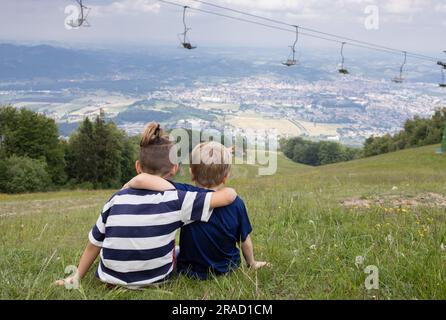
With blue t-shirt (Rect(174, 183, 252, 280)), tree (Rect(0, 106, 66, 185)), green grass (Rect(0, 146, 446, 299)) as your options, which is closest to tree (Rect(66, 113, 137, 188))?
tree (Rect(0, 106, 66, 185))

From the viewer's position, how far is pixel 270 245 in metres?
4.80

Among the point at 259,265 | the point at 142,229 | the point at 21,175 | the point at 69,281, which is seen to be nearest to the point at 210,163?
the point at 142,229

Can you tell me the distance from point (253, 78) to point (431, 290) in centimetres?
17572

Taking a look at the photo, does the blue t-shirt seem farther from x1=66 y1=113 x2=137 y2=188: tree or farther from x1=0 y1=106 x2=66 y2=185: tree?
x1=66 y1=113 x2=137 y2=188: tree

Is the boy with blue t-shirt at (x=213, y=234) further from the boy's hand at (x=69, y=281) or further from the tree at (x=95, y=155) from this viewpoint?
the tree at (x=95, y=155)

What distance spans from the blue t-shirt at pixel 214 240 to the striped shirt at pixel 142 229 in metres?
0.18

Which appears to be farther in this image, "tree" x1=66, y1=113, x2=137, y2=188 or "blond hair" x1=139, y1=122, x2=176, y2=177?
"tree" x1=66, y1=113, x2=137, y2=188

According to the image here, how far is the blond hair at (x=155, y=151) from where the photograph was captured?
12.4 feet

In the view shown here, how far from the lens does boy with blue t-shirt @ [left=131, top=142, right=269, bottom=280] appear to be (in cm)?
394

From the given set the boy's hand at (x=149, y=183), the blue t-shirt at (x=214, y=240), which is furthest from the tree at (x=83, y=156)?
the boy's hand at (x=149, y=183)

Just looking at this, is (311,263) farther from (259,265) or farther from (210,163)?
(210,163)

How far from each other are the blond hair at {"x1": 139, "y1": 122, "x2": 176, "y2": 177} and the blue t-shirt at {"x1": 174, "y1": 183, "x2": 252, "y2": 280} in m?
0.38

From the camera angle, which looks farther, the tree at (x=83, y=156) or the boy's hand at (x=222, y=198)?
the tree at (x=83, y=156)

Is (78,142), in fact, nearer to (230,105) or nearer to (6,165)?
(6,165)
